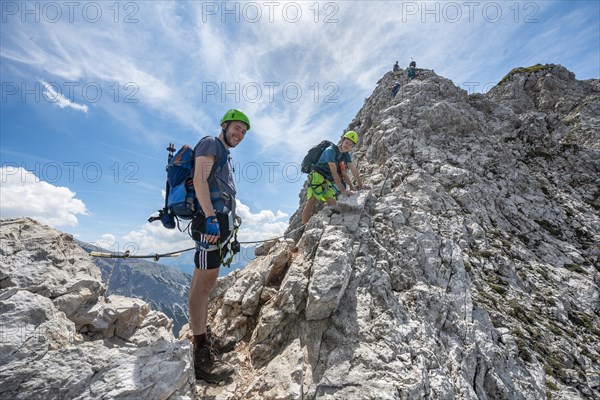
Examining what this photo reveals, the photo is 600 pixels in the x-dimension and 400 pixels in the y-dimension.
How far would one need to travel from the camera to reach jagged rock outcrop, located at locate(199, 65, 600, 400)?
7.53 meters

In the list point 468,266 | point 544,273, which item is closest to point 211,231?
point 468,266

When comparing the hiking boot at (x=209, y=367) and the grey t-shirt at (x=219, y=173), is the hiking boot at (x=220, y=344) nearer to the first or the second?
the hiking boot at (x=209, y=367)

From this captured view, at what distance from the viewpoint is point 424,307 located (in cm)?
1002

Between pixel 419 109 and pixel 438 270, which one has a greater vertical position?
pixel 419 109

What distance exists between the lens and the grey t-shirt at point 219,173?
6648mm

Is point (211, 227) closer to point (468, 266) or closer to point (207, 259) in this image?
point (207, 259)

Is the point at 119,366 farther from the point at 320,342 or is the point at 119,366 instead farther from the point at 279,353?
the point at 320,342

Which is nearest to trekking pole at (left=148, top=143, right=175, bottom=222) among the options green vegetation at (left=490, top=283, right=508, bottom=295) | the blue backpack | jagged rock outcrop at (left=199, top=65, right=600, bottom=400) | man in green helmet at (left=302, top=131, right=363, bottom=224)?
the blue backpack

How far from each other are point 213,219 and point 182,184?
1.35 metres

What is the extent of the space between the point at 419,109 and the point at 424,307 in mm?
21753

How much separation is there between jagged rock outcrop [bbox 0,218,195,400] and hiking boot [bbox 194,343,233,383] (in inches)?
48.8

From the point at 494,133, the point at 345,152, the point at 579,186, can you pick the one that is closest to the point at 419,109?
the point at 494,133

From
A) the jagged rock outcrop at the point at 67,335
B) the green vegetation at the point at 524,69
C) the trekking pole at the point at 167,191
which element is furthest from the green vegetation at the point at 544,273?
the green vegetation at the point at 524,69

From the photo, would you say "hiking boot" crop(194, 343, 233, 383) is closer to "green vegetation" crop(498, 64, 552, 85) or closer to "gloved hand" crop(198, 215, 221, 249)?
"gloved hand" crop(198, 215, 221, 249)
